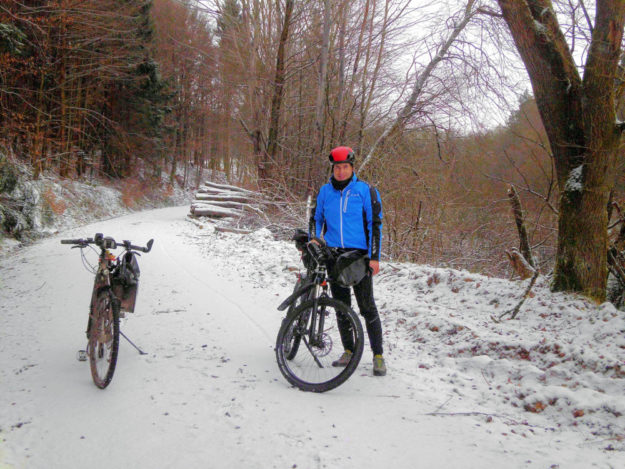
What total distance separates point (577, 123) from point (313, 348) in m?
4.09

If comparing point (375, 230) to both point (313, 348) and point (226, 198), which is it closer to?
point (313, 348)

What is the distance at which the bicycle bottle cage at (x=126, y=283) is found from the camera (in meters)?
3.39

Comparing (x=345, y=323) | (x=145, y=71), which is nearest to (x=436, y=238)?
(x=345, y=323)

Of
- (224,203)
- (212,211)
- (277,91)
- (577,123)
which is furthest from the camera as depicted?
(224,203)

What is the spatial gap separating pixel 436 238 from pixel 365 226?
22.7 ft

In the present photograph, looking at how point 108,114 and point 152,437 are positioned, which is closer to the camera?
point 152,437

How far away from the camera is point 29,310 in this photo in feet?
17.3

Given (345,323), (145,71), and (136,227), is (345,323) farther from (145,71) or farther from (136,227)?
(145,71)

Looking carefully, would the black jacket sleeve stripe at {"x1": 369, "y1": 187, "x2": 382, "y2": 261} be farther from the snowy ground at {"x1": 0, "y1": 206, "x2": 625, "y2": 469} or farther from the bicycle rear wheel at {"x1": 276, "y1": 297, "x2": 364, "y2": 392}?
A: the snowy ground at {"x1": 0, "y1": 206, "x2": 625, "y2": 469}

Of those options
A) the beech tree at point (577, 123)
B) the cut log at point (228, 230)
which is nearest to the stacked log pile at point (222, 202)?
the cut log at point (228, 230)

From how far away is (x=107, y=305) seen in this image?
10.7 feet

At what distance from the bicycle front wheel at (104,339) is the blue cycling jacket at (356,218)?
1.93m

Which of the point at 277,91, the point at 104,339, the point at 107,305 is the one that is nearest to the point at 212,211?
the point at 277,91

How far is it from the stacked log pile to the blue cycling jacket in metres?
9.98
